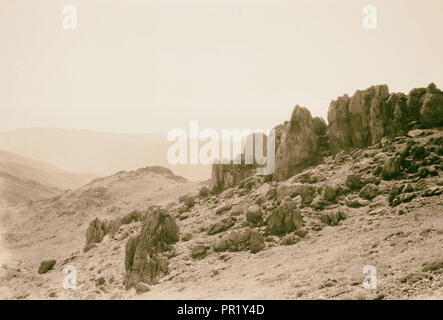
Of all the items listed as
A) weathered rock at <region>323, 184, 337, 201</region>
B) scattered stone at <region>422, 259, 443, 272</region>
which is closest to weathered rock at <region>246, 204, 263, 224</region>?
weathered rock at <region>323, 184, 337, 201</region>

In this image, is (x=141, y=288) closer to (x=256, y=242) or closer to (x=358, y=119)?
(x=256, y=242)

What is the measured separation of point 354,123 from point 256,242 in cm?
1222

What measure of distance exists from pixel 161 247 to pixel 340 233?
10.1m

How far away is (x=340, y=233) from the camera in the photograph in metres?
21.7

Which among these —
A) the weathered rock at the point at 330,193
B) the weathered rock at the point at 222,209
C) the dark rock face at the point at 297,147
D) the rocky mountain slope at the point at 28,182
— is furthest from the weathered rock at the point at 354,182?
the rocky mountain slope at the point at 28,182

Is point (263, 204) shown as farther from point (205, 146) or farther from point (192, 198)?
point (205, 146)

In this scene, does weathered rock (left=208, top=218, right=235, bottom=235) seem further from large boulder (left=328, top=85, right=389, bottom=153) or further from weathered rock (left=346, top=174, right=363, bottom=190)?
large boulder (left=328, top=85, right=389, bottom=153)

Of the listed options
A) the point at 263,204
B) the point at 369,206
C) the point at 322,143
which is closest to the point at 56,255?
the point at 263,204

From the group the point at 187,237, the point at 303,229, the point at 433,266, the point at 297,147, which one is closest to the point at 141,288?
the point at 187,237

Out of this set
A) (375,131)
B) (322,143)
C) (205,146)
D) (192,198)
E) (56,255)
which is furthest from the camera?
(205,146)

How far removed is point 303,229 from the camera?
74.9 feet

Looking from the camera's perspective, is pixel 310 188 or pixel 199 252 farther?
pixel 310 188

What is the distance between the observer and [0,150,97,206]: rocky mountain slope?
6625cm

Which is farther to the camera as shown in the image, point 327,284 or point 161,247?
point 161,247
